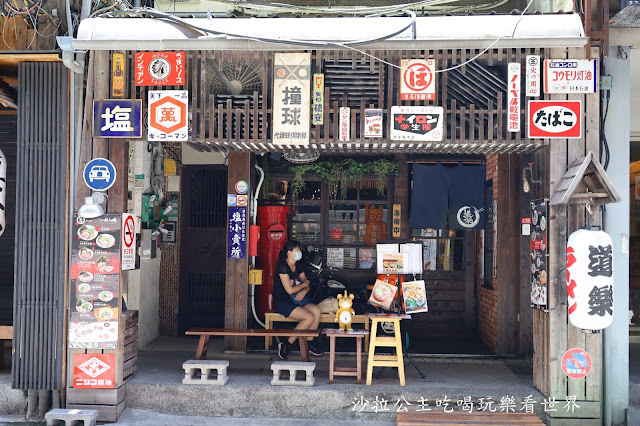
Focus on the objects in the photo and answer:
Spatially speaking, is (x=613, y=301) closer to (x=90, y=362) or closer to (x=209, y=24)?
(x=209, y=24)

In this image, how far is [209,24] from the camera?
7.14m

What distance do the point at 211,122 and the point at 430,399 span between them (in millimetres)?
4419

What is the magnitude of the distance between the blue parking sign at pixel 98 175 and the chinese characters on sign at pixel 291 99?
2127 millimetres

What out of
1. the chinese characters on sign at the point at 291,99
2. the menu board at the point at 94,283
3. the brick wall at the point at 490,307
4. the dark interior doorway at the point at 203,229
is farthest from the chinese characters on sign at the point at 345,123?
the dark interior doorway at the point at 203,229

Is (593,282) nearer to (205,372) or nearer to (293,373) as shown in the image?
(293,373)

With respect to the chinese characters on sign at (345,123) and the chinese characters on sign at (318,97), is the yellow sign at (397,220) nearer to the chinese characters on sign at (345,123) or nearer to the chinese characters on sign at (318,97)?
the chinese characters on sign at (345,123)

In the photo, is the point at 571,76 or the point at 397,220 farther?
the point at 397,220

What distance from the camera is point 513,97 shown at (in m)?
7.20

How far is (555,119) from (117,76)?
5402 millimetres

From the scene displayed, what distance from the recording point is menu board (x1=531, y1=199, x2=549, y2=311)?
287 inches

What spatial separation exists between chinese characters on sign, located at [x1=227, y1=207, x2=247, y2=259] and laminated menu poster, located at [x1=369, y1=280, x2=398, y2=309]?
2.32m

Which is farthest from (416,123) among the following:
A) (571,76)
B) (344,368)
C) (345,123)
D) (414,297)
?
(344,368)

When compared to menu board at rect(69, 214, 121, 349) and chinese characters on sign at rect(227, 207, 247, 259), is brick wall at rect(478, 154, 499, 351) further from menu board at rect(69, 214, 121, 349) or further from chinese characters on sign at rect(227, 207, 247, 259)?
menu board at rect(69, 214, 121, 349)

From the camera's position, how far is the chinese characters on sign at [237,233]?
9445 mm
